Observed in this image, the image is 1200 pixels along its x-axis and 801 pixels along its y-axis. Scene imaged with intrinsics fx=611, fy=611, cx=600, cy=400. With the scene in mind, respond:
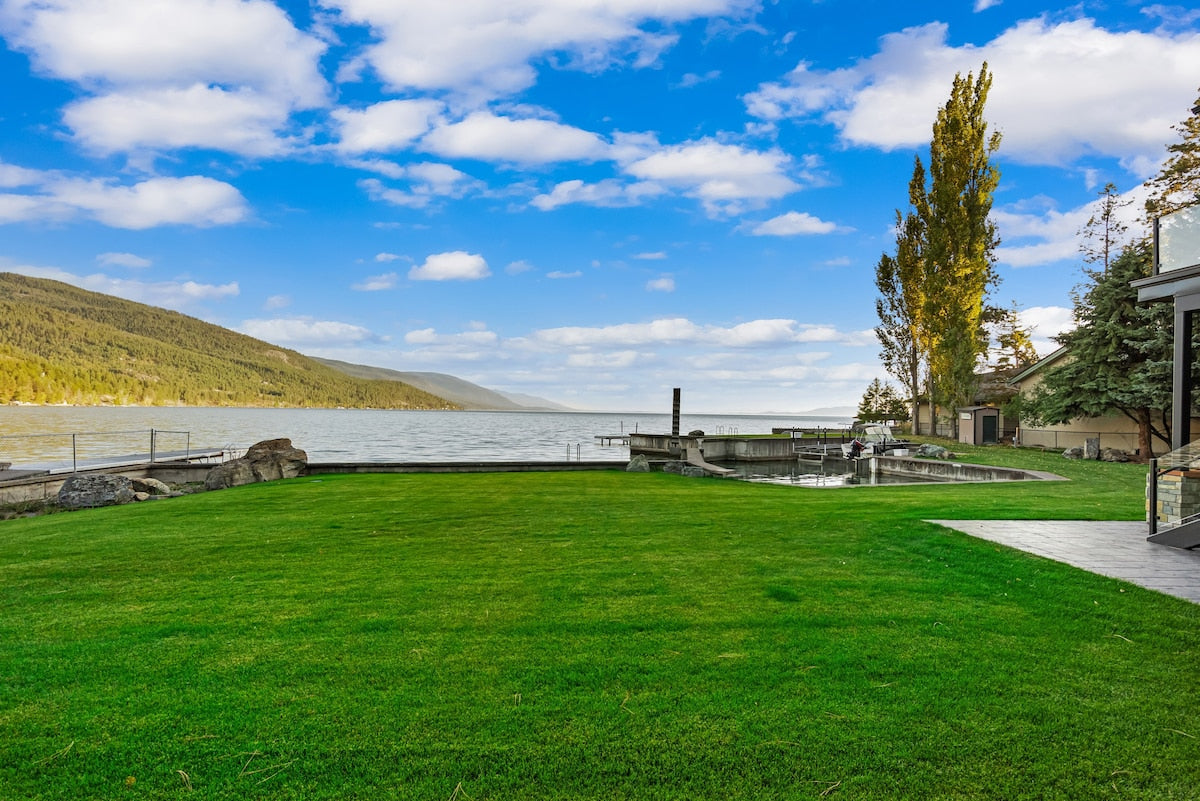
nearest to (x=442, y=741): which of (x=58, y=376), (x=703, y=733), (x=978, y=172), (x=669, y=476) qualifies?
(x=703, y=733)

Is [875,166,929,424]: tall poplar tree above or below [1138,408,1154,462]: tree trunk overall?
above

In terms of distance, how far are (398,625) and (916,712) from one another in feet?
10.4

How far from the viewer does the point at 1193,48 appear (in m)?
23.4

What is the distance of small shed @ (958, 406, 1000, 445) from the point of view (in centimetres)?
3139

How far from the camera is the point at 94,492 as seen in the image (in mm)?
12289

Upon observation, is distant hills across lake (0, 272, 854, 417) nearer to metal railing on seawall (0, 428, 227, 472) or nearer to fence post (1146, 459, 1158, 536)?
metal railing on seawall (0, 428, 227, 472)

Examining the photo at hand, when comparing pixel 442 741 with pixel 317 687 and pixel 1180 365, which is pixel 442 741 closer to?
pixel 317 687

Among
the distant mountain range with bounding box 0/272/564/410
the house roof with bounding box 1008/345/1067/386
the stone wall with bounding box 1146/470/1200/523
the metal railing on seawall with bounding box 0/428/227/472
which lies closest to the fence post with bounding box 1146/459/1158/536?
the stone wall with bounding box 1146/470/1200/523

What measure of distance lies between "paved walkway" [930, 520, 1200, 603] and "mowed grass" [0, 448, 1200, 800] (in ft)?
1.52

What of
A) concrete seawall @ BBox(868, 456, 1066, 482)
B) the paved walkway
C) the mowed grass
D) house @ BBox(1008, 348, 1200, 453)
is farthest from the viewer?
house @ BBox(1008, 348, 1200, 453)

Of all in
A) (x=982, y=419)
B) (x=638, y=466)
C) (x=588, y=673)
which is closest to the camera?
(x=588, y=673)

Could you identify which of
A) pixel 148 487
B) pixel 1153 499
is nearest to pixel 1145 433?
pixel 1153 499

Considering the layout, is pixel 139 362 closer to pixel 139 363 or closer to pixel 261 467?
pixel 139 363

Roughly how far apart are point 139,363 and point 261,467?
15868 centimetres
